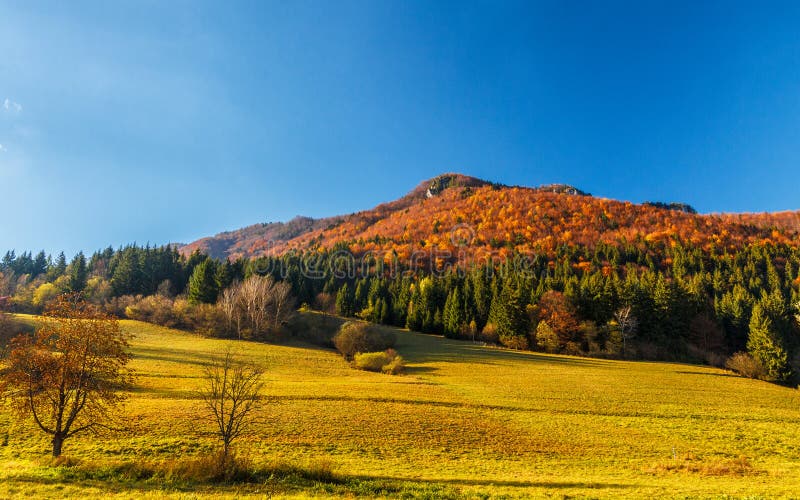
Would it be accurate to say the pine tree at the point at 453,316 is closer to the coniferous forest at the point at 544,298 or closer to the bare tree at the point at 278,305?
the coniferous forest at the point at 544,298

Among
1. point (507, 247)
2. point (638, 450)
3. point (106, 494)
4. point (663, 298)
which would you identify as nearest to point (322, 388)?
point (106, 494)

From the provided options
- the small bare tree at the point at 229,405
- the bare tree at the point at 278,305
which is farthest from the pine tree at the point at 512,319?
the small bare tree at the point at 229,405

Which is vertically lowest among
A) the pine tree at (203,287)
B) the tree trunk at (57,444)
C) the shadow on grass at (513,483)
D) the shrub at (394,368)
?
the shrub at (394,368)

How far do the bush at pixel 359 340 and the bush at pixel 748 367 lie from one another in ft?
207

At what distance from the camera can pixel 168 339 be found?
2532 inches

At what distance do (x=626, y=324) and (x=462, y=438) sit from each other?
69450 mm

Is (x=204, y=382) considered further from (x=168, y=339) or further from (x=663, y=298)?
(x=663, y=298)

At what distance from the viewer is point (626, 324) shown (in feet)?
250

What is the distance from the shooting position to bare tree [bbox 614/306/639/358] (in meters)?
75.0

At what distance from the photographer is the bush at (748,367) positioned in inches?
2244

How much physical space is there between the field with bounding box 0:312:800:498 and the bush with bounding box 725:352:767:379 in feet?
31.9

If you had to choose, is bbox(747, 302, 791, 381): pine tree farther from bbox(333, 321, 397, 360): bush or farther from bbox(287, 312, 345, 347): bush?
bbox(287, 312, 345, 347): bush

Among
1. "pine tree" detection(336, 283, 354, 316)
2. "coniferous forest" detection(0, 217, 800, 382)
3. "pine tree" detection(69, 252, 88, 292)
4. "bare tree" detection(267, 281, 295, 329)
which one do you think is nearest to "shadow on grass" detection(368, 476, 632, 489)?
"coniferous forest" detection(0, 217, 800, 382)

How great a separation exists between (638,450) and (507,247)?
132 metres
